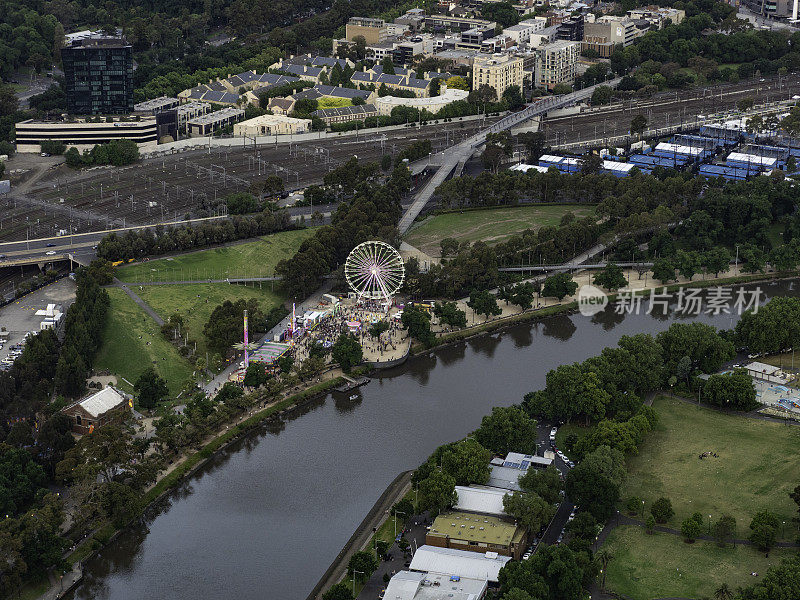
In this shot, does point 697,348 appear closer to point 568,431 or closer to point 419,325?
point 568,431

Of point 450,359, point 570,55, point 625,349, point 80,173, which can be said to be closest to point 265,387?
point 450,359

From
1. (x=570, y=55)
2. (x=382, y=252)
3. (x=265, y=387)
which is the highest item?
(x=570, y=55)

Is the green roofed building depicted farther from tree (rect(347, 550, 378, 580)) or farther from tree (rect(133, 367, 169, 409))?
tree (rect(133, 367, 169, 409))

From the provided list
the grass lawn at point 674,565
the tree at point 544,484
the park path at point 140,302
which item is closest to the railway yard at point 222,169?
the park path at point 140,302

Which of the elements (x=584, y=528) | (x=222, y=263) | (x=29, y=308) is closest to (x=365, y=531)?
(x=584, y=528)

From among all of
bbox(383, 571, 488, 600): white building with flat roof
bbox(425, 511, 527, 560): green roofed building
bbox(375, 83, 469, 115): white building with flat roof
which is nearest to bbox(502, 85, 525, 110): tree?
bbox(375, 83, 469, 115): white building with flat roof

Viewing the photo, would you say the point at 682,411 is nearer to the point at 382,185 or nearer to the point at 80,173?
the point at 382,185
